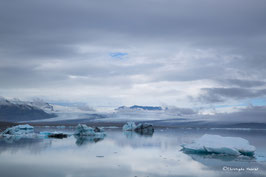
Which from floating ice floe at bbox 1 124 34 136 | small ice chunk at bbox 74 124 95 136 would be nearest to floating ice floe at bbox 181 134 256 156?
small ice chunk at bbox 74 124 95 136

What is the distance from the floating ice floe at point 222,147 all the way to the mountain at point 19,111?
394 feet

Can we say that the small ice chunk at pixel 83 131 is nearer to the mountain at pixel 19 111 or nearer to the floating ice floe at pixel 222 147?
the floating ice floe at pixel 222 147

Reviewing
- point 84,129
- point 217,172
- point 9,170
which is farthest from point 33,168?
point 84,129

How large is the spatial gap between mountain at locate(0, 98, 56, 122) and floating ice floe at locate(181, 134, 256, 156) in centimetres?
12011

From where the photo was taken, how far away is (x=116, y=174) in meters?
9.03

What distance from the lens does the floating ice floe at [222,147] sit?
44.2 ft

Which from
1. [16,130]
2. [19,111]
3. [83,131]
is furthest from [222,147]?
[19,111]

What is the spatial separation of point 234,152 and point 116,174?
683 cm

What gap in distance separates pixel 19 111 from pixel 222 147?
433 ft

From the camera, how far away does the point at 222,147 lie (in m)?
13.6

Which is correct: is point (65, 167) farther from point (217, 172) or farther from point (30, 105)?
point (30, 105)

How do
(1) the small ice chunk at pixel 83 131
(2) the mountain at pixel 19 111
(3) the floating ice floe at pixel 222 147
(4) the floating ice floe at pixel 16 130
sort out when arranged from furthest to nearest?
(2) the mountain at pixel 19 111 < (1) the small ice chunk at pixel 83 131 < (4) the floating ice floe at pixel 16 130 < (3) the floating ice floe at pixel 222 147

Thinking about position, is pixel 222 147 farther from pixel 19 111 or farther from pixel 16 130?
pixel 19 111

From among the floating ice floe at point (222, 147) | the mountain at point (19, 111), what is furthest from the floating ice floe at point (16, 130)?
the mountain at point (19, 111)
